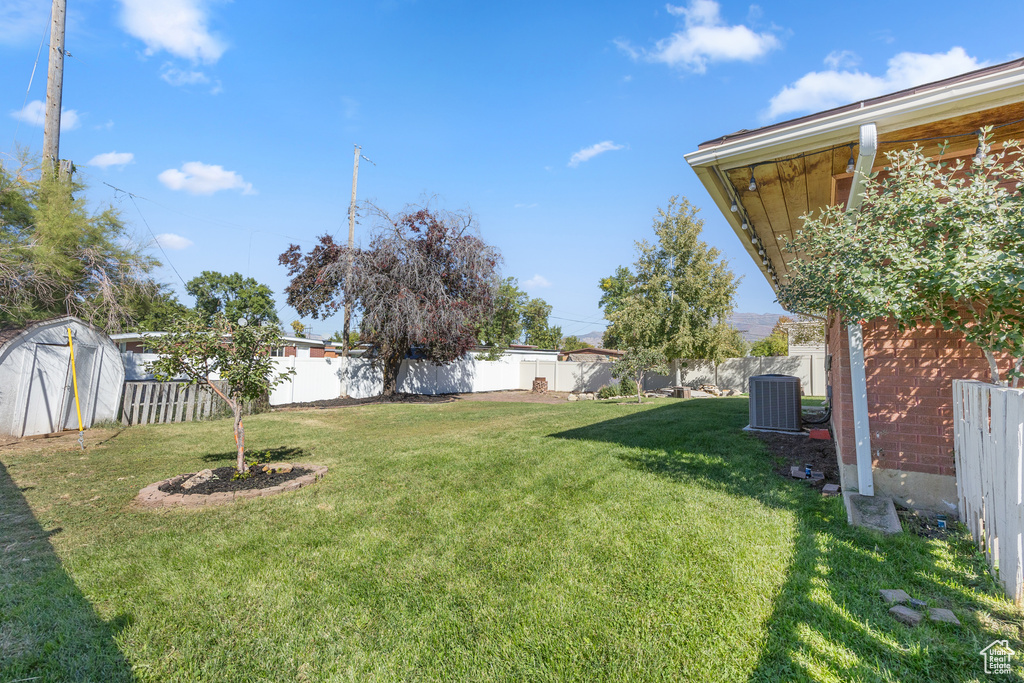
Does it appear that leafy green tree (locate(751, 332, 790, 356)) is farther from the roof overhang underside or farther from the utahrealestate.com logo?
the utahrealestate.com logo

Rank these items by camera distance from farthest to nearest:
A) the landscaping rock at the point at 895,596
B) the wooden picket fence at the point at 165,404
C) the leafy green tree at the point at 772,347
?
1. the leafy green tree at the point at 772,347
2. the wooden picket fence at the point at 165,404
3. the landscaping rock at the point at 895,596

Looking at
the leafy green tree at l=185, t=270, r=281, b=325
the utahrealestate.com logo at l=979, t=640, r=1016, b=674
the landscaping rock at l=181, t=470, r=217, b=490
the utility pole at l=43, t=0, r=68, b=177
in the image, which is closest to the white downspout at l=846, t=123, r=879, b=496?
the utahrealestate.com logo at l=979, t=640, r=1016, b=674

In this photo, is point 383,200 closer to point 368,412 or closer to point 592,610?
point 368,412

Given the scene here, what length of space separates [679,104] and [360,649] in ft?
36.9

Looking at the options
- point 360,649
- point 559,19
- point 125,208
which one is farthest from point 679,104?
point 125,208

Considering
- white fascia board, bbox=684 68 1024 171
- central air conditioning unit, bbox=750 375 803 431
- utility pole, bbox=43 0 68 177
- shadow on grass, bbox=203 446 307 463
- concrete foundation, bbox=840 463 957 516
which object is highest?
utility pole, bbox=43 0 68 177

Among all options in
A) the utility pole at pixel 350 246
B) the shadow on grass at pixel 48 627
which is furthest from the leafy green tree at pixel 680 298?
the shadow on grass at pixel 48 627

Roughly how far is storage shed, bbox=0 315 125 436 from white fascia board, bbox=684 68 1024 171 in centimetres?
1124

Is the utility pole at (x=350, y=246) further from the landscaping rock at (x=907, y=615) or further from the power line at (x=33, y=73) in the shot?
the landscaping rock at (x=907, y=615)

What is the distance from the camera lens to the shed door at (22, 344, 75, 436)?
856cm

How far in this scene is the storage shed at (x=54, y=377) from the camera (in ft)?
27.0

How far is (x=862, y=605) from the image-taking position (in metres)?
2.61

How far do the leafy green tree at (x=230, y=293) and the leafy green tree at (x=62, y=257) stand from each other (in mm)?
36992

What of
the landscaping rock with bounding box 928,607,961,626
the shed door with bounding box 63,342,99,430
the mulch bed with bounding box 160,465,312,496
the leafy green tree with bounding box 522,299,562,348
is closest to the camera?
the landscaping rock with bounding box 928,607,961,626
